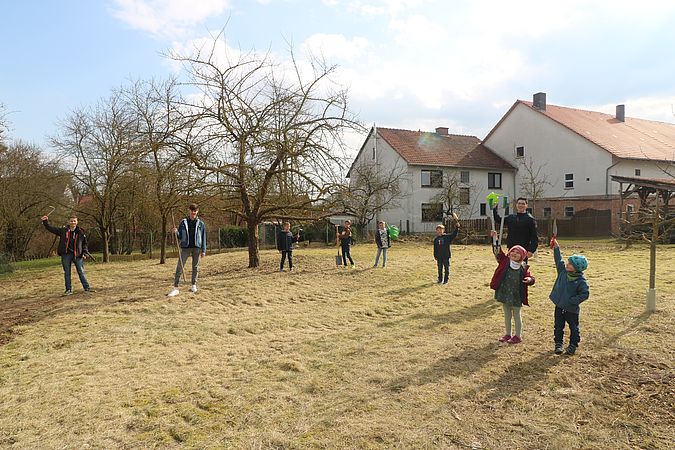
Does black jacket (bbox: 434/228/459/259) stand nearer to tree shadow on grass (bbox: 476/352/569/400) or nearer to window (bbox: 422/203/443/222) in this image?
tree shadow on grass (bbox: 476/352/569/400)

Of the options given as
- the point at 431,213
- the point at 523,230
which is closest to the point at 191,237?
the point at 523,230

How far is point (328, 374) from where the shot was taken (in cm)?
530

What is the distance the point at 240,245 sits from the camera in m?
32.2

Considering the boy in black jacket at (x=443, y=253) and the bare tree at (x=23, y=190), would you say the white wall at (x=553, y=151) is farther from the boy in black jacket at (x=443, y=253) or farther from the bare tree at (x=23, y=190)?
the bare tree at (x=23, y=190)

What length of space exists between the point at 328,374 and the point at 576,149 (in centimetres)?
3709

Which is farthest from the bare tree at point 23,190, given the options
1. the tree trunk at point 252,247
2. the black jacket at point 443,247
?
the black jacket at point 443,247

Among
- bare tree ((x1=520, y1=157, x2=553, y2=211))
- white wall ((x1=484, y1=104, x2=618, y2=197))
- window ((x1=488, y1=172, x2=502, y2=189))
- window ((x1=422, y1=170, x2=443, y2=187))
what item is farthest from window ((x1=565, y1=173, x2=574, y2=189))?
window ((x1=422, y1=170, x2=443, y2=187))

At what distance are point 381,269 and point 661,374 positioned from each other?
9.41 meters

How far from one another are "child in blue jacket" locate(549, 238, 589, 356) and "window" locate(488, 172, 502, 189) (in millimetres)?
37009

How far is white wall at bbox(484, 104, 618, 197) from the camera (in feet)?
117

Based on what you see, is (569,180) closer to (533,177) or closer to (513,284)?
(533,177)

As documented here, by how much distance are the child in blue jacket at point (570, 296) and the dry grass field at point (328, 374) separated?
8.5 inches

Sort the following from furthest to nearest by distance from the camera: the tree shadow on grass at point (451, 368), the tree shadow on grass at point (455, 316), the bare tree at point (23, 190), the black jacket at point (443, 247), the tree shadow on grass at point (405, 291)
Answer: the bare tree at point (23, 190)
the black jacket at point (443, 247)
the tree shadow on grass at point (405, 291)
the tree shadow on grass at point (455, 316)
the tree shadow on grass at point (451, 368)

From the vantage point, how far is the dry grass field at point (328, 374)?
3916 mm
